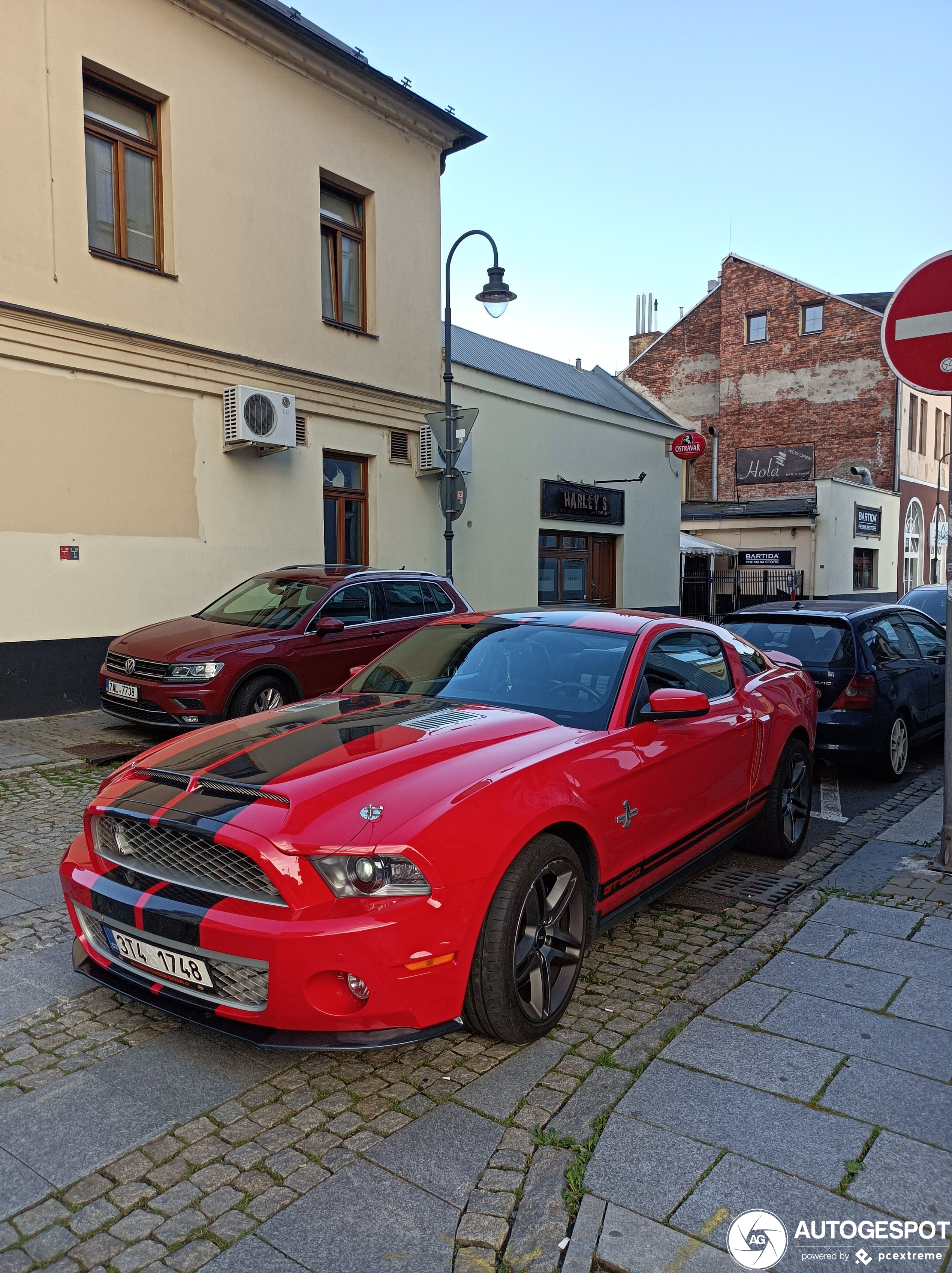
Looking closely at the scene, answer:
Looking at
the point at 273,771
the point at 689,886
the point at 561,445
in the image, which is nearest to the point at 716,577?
the point at 561,445

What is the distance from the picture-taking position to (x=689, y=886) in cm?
517

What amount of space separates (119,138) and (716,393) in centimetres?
3039

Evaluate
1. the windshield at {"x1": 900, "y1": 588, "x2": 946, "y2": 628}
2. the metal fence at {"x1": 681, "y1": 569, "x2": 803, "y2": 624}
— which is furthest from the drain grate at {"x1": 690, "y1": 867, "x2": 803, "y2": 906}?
the metal fence at {"x1": 681, "y1": 569, "x2": 803, "y2": 624}

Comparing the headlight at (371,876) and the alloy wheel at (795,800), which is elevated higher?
the headlight at (371,876)

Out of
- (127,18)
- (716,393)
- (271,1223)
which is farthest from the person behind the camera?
(716,393)

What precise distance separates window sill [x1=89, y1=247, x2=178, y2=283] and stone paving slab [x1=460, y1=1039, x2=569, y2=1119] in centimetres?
1041

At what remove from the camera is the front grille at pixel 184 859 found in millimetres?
2924

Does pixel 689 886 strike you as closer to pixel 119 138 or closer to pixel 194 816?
pixel 194 816

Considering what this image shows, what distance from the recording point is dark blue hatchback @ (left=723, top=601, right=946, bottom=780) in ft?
24.4

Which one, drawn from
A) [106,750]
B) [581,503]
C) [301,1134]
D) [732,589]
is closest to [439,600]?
[106,750]

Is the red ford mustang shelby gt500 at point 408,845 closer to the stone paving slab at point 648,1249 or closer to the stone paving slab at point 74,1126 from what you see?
the stone paving slab at point 74,1126

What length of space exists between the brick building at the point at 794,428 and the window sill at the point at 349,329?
2039 cm

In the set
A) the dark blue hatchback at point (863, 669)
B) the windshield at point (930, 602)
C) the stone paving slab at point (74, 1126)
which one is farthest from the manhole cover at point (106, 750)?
the windshield at point (930, 602)

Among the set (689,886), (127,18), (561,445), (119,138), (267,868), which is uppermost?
(127,18)
